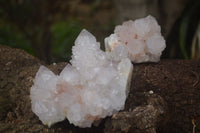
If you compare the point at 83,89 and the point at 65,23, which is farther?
the point at 65,23

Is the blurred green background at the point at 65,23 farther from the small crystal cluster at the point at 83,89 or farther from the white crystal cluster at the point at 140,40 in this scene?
the small crystal cluster at the point at 83,89

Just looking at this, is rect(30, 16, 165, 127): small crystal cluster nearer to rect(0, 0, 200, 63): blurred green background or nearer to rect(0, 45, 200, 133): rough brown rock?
rect(0, 45, 200, 133): rough brown rock

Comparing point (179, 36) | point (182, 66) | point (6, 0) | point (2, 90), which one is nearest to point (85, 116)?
point (2, 90)

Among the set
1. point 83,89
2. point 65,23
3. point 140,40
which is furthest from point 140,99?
point 65,23

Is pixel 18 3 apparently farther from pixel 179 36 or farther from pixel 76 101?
pixel 76 101

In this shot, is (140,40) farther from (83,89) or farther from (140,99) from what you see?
(83,89)

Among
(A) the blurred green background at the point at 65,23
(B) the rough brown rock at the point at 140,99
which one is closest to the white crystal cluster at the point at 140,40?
(B) the rough brown rock at the point at 140,99
